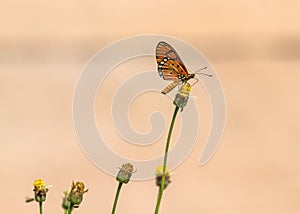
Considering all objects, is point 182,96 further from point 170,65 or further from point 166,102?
point 166,102

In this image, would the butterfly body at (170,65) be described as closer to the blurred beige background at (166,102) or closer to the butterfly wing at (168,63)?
the butterfly wing at (168,63)

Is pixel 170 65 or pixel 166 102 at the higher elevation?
pixel 166 102

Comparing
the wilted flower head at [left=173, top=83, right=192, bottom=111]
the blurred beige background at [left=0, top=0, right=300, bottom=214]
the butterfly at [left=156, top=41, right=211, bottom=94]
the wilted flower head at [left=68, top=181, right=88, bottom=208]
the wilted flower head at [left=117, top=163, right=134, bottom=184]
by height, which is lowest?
the wilted flower head at [left=68, top=181, right=88, bottom=208]

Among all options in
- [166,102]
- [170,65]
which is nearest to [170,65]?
[170,65]

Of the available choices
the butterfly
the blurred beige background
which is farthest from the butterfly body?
the blurred beige background

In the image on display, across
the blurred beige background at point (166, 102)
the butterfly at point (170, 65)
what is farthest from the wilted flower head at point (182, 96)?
the blurred beige background at point (166, 102)

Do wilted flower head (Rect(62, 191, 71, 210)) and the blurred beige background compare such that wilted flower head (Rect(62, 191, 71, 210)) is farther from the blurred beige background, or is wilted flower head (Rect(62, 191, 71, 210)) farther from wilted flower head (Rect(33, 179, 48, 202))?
the blurred beige background

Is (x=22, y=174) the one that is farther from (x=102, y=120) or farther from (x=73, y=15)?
(x=73, y=15)
